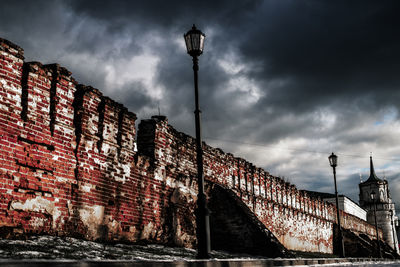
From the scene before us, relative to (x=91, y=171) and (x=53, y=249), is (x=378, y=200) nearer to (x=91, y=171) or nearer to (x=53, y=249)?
(x=91, y=171)

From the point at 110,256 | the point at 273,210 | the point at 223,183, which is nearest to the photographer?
the point at 110,256

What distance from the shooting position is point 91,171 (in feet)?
30.6

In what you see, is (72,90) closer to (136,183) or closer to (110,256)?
(136,183)

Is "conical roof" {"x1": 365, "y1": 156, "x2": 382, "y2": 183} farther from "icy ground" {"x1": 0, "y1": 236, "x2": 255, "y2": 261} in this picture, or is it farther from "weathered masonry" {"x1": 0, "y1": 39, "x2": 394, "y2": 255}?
"icy ground" {"x1": 0, "y1": 236, "x2": 255, "y2": 261}

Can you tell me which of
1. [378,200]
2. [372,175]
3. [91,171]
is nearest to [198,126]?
[91,171]

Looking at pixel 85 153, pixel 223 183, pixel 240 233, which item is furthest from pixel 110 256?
pixel 223 183

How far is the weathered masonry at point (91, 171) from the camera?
25.2ft

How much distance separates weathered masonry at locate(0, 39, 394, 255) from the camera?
7.67 meters

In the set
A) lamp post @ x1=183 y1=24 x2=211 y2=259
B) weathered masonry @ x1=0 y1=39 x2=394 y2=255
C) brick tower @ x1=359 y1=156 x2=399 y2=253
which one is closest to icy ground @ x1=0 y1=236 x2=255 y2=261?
weathered masonry @ x1=0 y1=39 x2=394 y2=255

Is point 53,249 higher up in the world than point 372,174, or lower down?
lower down

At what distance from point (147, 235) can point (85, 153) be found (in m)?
2.95

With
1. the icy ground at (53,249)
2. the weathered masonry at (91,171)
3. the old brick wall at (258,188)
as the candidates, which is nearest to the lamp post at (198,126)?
the icy ground at (53,249)

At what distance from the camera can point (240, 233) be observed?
13.3 meters

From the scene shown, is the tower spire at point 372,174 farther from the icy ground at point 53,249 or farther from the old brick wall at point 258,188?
the icy ground at point 53,249
